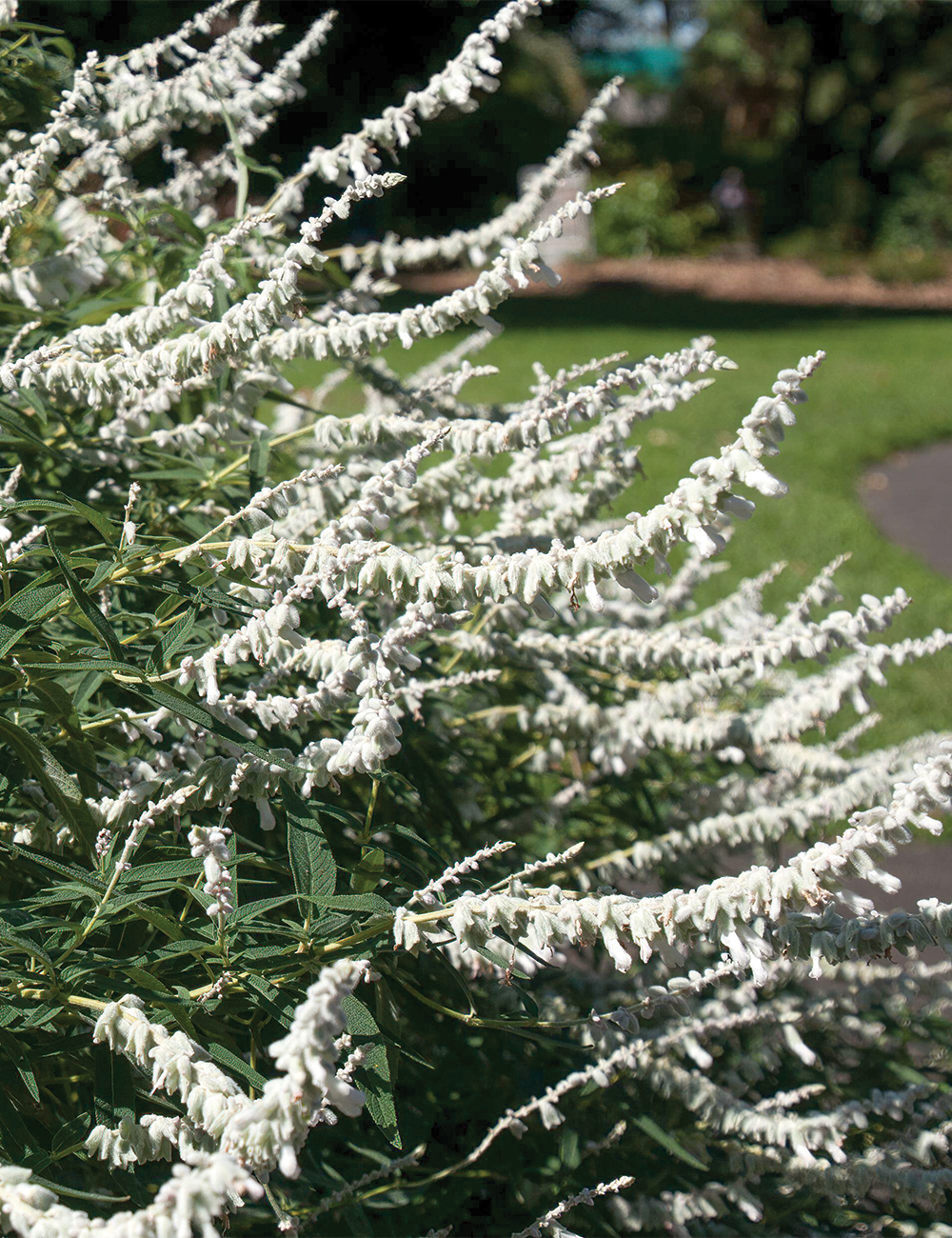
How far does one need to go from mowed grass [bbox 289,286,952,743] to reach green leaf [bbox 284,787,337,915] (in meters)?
1.26

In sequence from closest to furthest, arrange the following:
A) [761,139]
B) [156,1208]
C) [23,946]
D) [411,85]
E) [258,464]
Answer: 1. [156,1208]
2. [23,946]
3. [258,464]
4. [411,85]
5. [761,139]

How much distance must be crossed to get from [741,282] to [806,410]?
12246 mm

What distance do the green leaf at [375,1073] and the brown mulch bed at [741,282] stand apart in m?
19.0

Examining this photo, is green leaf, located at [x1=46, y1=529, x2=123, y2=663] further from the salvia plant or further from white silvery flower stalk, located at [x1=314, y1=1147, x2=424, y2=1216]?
white silvery flower stalk, located at [x1=314, y1=1147, x2=424, y2=1216]

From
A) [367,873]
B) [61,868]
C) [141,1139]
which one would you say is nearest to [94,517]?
[61,868]

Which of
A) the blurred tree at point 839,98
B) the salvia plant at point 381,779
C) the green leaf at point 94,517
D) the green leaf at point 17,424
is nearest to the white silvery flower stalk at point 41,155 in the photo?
the salvia plant at point 381,779

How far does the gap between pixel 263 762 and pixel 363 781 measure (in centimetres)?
47

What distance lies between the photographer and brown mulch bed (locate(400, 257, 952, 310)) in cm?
2083

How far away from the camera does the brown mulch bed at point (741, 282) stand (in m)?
20.8

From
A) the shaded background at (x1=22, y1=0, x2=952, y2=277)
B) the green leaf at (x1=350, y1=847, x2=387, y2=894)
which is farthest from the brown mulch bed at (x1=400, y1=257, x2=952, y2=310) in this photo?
the green leaf at (x1=350, y1=847, x2=387, y2=894)

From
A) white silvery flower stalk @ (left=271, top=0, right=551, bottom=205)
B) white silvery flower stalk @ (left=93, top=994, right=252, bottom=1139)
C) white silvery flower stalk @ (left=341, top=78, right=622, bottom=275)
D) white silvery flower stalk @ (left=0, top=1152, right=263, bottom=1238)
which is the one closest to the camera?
white silvery flower stalk @ (left=0, top=1152, right=263, bottom=1238)

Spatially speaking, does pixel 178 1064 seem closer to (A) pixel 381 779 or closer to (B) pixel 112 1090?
(B) pixel 112 1090

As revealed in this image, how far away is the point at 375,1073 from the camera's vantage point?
1252 mm

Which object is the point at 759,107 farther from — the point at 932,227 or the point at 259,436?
the point at 259,436
